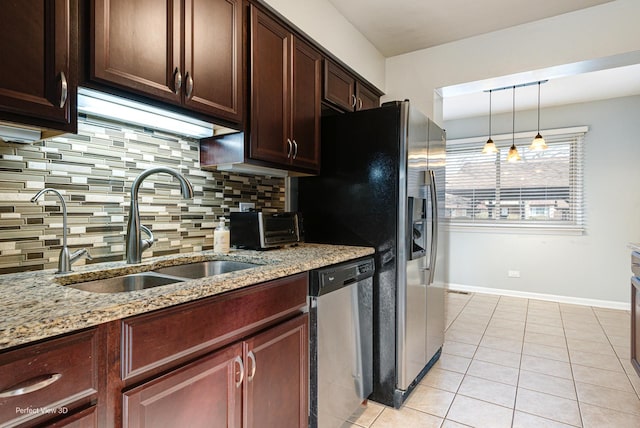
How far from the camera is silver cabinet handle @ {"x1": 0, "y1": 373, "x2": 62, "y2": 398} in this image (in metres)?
0.66

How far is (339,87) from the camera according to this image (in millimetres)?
2453

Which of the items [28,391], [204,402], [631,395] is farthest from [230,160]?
[631,395]

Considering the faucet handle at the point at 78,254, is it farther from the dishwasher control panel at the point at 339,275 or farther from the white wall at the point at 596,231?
the white wall at the point at 596,231

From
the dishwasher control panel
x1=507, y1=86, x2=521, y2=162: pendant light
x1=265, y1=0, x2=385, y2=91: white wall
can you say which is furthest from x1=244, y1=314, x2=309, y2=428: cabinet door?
x1=507, y1=86, x2=521, y2=162: pendant light

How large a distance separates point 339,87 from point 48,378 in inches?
89.2

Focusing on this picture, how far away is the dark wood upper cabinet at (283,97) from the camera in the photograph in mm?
1747

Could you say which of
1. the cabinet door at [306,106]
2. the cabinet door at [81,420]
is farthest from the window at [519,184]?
the cabinet door at [81,420]

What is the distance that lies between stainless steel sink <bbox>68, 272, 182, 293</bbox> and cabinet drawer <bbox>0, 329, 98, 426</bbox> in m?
0.54

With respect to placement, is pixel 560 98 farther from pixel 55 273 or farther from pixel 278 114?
pixel 55 273

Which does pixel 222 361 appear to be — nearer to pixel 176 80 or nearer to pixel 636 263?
pixel 176 80

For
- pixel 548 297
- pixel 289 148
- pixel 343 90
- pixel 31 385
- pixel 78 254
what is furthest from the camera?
pixel 548 297

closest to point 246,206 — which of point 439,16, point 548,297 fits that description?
point 439,16

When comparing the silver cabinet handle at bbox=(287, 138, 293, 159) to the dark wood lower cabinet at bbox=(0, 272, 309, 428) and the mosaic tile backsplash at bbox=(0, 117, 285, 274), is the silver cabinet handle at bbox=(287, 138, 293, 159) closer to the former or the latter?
the mosaic tile backsplash at bbox=(0, 117, 285, 274)

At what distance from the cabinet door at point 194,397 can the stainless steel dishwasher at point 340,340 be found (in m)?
0.48
